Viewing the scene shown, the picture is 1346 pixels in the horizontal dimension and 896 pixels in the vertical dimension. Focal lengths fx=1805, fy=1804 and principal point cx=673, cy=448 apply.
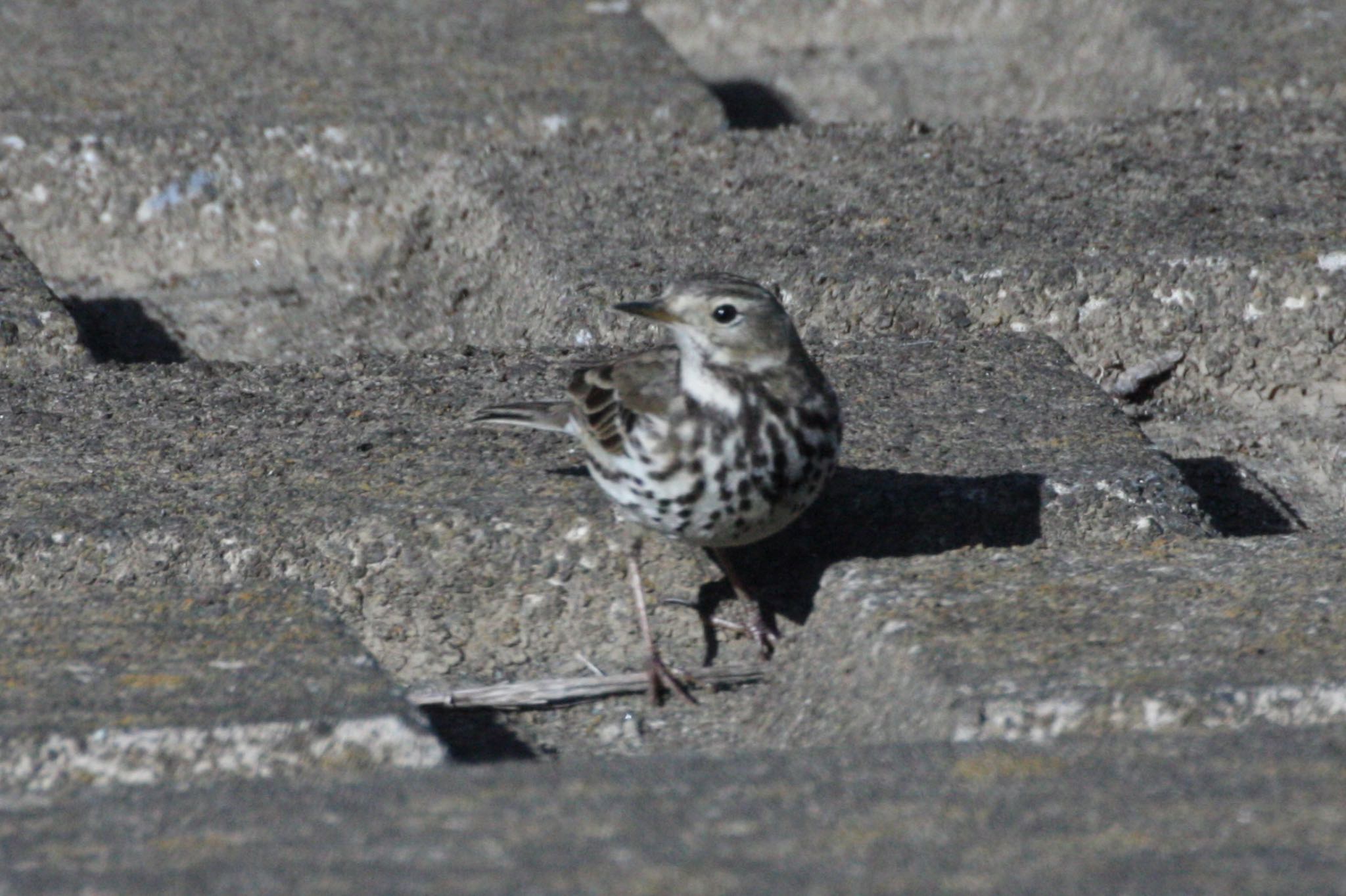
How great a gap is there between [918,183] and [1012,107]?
2339 millimetres

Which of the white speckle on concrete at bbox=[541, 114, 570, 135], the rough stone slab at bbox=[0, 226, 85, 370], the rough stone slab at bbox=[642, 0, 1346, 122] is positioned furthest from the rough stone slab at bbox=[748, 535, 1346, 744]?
the rough stone slab at bbox=[642, 0, 1346, 122]

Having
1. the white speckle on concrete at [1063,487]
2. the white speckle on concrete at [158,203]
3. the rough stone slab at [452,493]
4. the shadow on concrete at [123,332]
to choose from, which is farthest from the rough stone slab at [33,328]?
the white speckle on concrete at [1063,487]

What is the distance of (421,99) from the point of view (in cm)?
660

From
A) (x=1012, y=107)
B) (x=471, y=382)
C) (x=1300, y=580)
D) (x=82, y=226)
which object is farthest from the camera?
(x=1012, y=107)

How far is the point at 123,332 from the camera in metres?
5.76

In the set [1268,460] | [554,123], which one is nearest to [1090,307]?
[1268,460]

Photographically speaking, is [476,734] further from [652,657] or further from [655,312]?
[655,312]

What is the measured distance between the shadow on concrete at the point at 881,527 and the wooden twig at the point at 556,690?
0.80ft

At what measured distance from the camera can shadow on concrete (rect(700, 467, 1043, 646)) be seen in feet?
13.7

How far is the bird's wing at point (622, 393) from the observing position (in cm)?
386

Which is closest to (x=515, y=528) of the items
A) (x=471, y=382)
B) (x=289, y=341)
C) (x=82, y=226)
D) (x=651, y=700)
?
(x=651, y=700)

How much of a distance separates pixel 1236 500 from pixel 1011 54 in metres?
4.01

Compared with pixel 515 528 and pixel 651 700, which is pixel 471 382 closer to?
pixel 515 528

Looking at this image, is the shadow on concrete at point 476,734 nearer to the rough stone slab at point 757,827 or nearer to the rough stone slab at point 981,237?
the rough stone slab at point 757,827
